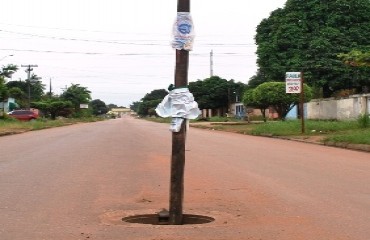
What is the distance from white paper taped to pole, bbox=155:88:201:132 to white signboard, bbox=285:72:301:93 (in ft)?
65.4

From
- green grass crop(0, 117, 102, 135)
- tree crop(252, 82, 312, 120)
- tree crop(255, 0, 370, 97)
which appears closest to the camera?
green grass crop(0, 117, 102, 135)

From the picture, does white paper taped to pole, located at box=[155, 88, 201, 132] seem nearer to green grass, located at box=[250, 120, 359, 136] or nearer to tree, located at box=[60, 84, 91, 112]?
green grass, located at box=[250, 120, 359, 136]

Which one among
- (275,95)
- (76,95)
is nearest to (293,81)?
(275,95)

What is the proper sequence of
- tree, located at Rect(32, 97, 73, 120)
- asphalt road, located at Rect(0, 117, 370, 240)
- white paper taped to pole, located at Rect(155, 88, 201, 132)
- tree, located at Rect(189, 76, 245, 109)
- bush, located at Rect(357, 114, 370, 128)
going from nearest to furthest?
asphalt road, located at Rect(0, 117, 370, 240)
white paper taped to pole, located at Rect(155, 88, 201, 132)
bush, located at Rect(357, 114, 370, 128)
tree, located at Rect(32, 97, 73, 120)
tree, located at Rect(189, 76, 245, 109)

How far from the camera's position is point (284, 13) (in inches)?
1956

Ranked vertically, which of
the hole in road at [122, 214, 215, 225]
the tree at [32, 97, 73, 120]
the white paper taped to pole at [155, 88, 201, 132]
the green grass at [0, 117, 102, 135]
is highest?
the tree at [32, 97, 73, 120]

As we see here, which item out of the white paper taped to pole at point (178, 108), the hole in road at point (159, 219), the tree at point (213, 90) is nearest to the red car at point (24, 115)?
the tree at point (213, 90)

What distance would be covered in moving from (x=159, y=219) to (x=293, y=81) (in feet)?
66.7

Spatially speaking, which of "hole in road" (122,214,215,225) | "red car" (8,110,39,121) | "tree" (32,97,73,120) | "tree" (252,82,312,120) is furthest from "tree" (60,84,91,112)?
"hole in road" (122,214,215,225)

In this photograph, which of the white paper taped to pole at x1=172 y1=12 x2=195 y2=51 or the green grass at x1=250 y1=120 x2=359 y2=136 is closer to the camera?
the white paper taped to pole at x1=172 y1=12 x2=195 y2=51

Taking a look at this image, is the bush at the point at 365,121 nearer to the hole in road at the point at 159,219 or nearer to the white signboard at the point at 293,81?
the white signboard at the point at 293,81

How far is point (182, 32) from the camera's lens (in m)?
7.05

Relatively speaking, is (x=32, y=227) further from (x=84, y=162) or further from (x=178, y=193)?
(x=84, y=162)

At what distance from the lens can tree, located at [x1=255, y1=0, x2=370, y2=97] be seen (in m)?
44.7
